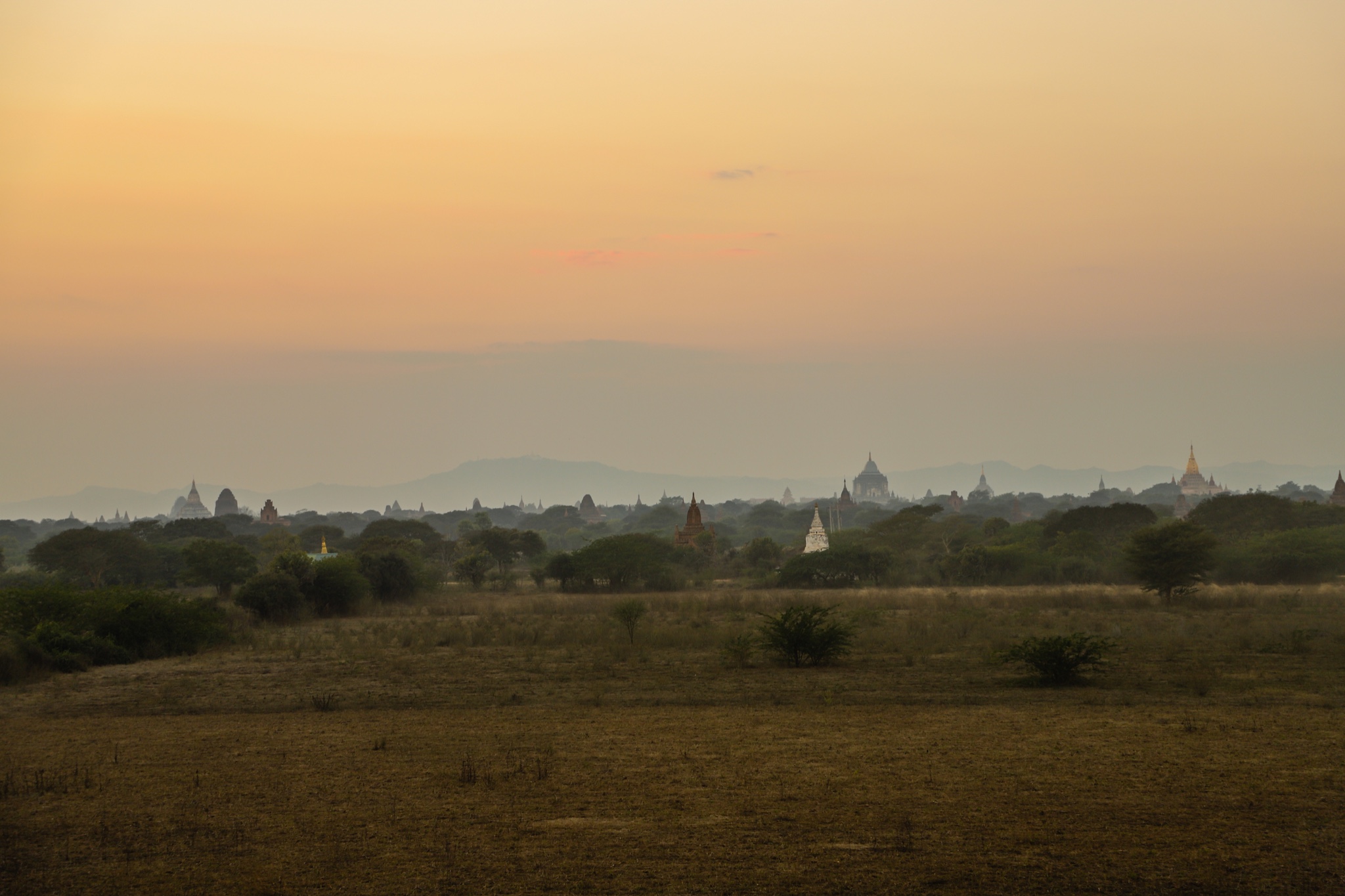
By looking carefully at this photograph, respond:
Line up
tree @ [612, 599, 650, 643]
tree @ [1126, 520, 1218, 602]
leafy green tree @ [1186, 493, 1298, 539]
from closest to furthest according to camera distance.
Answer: tree @ [612, 599, 650, 643]
tree @ [1126, 520, 1218, 602]
leafy green tree @ [1186, 493, 1298, 539]

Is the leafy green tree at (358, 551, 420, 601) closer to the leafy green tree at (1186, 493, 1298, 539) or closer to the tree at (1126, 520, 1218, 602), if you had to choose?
the tree at (1126, 520, 1218, 602)

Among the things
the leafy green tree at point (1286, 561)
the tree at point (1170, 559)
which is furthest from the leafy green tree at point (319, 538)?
the tree at point (1170, 559)

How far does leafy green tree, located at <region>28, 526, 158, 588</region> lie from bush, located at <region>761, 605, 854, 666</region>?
4454 cm

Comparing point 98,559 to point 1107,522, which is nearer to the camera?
point 98,559

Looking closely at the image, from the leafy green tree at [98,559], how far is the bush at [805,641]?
44.5 m

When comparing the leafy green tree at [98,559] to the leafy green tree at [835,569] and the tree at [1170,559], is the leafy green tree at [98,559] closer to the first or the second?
the leafy green tree at [835,569]

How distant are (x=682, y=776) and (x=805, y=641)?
10.1 meters

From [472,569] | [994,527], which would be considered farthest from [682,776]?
[994,527]

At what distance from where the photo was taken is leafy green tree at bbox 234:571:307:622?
34375 millimetres

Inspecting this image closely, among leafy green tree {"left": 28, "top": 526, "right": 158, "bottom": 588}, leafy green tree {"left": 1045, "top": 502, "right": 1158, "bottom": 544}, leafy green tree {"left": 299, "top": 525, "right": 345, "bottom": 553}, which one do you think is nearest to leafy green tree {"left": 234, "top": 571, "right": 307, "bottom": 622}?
leafy green tree {"left": 28, "top": 526, "right": 158, "bottom": 588}

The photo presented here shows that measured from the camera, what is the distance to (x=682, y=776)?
39.3 feet

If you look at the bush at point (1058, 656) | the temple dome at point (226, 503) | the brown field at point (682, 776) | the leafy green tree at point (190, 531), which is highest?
the temple dome at point (226, 503)

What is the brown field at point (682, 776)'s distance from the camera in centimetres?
888

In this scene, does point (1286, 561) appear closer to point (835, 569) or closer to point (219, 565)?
point (835, 569)
